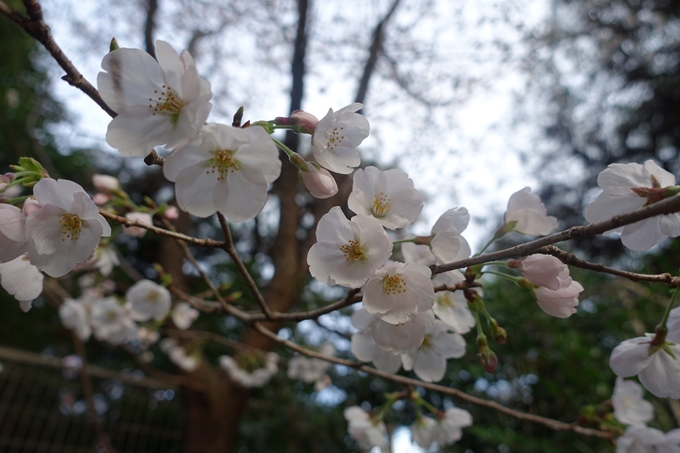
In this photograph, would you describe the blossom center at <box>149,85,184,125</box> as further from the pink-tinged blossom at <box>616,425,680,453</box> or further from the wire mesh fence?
the wire mesh fence

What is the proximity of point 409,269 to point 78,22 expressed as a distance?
3.59 metres

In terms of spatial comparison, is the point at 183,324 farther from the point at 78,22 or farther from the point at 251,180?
the point at 78,22

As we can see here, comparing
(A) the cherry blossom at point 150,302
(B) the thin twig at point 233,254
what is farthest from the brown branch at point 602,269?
(A) the cherry blossom at point 150,302

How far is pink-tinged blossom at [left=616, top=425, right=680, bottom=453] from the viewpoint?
724 mm

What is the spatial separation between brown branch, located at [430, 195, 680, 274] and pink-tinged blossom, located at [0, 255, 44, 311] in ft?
1.91

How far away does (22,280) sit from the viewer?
576mm

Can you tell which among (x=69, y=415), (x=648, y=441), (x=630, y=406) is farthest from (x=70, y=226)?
(x=69, y=415)

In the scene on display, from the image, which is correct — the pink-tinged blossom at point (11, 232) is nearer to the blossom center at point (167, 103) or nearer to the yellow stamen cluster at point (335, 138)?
the blossom center at point (167, 103)

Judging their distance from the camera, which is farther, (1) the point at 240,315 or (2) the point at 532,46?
(2) the point at 532,46

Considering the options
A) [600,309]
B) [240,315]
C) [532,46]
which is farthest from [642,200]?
[532,46]

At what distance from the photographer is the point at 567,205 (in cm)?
403

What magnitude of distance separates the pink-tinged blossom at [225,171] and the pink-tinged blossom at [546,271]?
34 centimetres

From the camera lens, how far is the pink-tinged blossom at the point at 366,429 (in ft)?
3.38

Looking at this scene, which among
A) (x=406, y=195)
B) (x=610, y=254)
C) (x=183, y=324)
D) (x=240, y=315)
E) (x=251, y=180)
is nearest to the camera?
(x=251, y=180)
